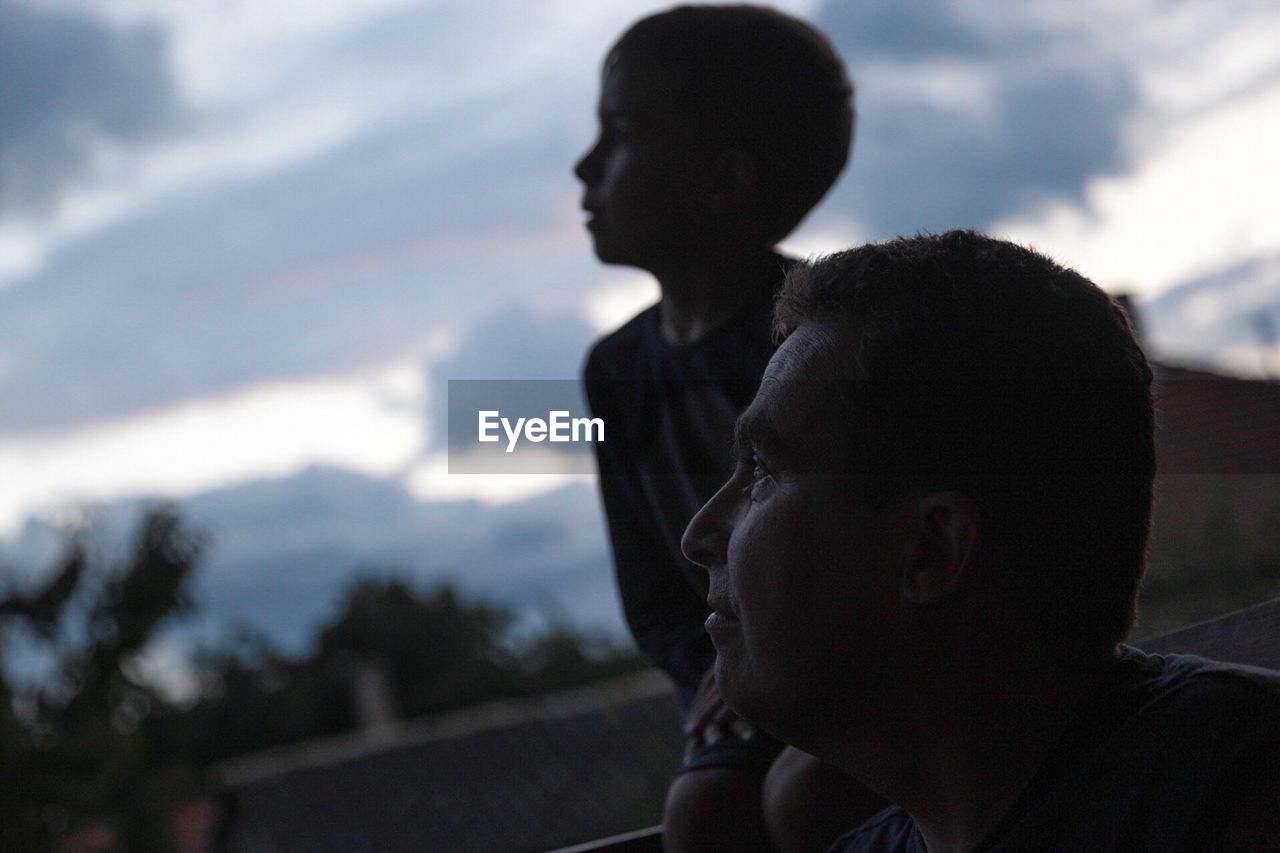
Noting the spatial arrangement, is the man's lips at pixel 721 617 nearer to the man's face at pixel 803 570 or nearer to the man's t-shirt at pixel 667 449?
→ the man's face at pixel 803 570

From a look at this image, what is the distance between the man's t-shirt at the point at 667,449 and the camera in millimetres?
1613

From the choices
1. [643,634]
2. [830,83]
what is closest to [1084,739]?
[643,634]

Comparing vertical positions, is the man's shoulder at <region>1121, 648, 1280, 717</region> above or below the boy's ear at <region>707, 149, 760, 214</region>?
below

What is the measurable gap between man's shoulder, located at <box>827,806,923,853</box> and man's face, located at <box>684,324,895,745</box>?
125 mm

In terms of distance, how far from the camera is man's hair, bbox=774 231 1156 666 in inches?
34.4

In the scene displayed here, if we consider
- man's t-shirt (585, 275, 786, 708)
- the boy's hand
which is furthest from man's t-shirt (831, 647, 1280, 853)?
man's t-shirt (585, 275, 786, 708)

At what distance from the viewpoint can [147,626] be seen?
12.5m

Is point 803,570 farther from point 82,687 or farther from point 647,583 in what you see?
point 82,687

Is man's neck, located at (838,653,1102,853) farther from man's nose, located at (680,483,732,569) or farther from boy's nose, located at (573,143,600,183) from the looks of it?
boy's nose, located at (573,143,600,183)

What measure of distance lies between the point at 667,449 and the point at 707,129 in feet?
1.39

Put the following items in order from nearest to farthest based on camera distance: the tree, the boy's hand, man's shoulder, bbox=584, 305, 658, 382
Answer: the boy's hand, man's shoulder, bbox=584, 305, 658, 382, the tree

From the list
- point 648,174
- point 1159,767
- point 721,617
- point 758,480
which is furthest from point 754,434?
point 648,174

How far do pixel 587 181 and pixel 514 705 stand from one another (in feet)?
89.1

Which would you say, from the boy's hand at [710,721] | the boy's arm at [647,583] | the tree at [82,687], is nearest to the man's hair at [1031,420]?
the boy's hand at [710,721]
